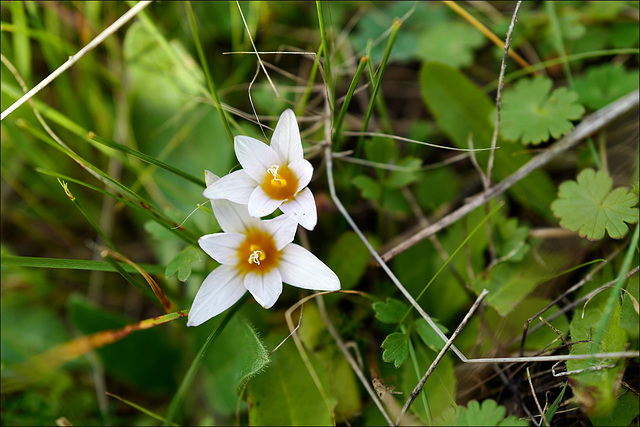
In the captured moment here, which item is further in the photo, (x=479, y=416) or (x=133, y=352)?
(x=133, y=352)

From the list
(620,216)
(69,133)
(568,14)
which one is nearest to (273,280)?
(620,216)

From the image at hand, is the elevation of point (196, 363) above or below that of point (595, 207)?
below

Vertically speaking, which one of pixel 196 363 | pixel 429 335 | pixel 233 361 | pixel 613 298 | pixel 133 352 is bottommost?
pixel 133 352

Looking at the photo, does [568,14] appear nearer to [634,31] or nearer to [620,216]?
[634,31]

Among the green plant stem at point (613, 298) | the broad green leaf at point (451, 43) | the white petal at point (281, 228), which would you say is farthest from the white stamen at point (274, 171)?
the broad green leaf at point (451, 43)

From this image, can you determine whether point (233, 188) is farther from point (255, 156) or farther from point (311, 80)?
point (311, 80)

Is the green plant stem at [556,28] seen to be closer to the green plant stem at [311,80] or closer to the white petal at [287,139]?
the green plant stem at [311,80]

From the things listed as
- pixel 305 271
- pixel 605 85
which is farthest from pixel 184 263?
pixel 605 85
